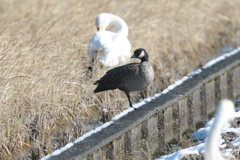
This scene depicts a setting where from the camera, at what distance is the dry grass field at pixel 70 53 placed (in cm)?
548

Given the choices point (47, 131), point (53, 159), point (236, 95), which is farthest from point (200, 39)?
point (53, 159)

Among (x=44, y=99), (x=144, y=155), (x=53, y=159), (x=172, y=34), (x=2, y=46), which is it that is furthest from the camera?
(x=172, y=34)

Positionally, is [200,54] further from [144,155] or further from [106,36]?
[144,155]

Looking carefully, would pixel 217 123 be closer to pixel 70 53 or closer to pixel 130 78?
pixel 130 78

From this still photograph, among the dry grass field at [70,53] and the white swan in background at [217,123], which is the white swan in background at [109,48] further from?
the white swan in background at [217,123]

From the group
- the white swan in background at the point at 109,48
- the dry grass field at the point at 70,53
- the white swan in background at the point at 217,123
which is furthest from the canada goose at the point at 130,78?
the white swan in background at the point at 217,123

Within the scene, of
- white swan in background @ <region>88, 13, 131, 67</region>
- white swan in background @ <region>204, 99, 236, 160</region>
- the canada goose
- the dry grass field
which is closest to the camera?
white swan in background @ <region>204, 99, 236, 160</region>

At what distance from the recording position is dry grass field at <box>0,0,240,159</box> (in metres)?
5.48

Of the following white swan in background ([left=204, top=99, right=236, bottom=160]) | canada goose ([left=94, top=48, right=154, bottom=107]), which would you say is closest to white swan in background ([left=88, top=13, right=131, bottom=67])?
canada goose ([left=94, top=48, right=154, bottom=107])

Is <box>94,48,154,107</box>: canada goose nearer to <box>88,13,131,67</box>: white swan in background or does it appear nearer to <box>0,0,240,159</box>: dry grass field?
<box>0,0,240,159</box>: dry grass field

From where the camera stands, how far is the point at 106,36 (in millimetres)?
7523

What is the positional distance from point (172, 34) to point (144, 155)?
4.62 metres

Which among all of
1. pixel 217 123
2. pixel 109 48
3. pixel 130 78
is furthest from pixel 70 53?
pixel 217 123

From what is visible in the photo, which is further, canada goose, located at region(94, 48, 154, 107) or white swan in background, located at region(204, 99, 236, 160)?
canada goose, located at region(94, 48, 154, 107)
